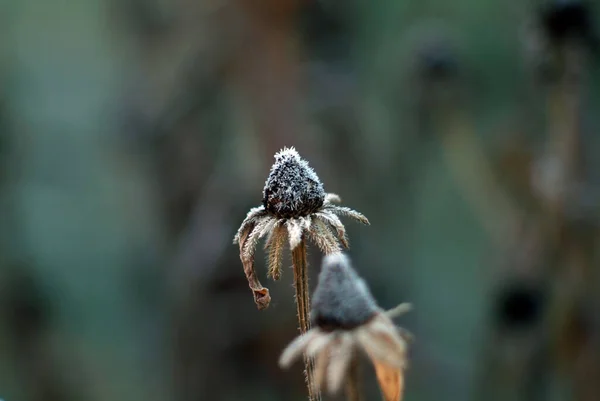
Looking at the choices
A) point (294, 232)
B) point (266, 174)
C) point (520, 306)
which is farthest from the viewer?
point (266, 174)

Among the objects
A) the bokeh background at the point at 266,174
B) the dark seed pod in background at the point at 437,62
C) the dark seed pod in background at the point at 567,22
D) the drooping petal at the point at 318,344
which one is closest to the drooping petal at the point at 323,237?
the drooping petal at the point at 318,344

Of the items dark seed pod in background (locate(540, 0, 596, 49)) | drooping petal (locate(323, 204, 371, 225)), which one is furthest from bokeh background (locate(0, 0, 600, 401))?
drooping petal (locate(323, 204, 371, 225))

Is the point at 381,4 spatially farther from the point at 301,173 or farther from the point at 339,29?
the point at 301,173

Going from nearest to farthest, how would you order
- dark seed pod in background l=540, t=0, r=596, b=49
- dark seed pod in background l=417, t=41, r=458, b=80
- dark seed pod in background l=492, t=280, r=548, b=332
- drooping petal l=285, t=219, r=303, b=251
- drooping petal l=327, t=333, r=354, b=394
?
drooping petal l=327, t=333, r=354, b=394 → drooping petal l=285, t=219, r=303, b=251 → dark seed pod in background l=540, t=0, r=596, b=49 → dark seed pod in background l=492, t=280, r=548, b=332 → dark seed pod in background l=417, t=41, r=458, b=80

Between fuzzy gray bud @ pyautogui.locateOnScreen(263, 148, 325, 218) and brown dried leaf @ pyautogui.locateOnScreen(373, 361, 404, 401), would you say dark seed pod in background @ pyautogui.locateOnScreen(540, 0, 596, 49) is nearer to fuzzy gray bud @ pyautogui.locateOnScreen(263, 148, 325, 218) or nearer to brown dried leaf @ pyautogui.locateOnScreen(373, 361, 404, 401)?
fuzzy gray bud @ pyautogui.locateOnScreen(263, 148, 325, 218)

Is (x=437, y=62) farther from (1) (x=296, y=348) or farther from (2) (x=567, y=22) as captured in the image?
(1) (x=296, y=348)

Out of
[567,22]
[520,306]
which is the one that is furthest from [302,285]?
[520,306]

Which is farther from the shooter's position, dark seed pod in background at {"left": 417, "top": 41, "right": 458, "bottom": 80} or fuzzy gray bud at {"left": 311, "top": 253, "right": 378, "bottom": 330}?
dark seed pod in background at {"left": 417, "top": 41, "right": 458, "bottom": 80}
